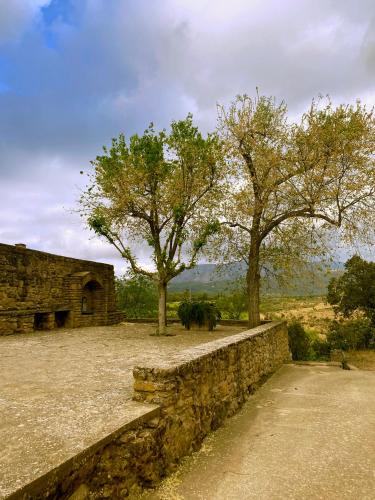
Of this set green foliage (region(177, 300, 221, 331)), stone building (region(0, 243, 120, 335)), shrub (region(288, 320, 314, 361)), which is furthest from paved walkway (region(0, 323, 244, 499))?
shrub (region(288, 320, 314, 361))

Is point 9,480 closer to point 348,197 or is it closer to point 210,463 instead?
point 210,463

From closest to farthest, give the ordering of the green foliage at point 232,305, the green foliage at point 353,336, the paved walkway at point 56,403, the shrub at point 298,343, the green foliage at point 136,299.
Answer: the paved walkway at point 56,403
the shrub at point 298,343
the green foliage at point 353,336
the green foliage at point 232,305
the green foliage at point 136,299

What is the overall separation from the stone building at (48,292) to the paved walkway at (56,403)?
3.85 meters

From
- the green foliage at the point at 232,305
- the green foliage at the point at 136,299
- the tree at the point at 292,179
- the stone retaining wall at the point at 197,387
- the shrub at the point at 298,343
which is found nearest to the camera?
the stone retaining wall at the point at 197,387

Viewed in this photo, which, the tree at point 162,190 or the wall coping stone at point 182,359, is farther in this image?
the tree at point 162,190

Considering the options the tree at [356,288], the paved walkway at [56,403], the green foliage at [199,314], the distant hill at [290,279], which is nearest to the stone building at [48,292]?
the paved walkway at [56,403]

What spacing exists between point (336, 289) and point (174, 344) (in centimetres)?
1503

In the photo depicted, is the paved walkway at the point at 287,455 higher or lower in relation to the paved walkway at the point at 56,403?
lower

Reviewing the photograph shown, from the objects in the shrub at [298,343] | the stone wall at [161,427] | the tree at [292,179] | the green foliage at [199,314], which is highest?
the tree at [292,179]

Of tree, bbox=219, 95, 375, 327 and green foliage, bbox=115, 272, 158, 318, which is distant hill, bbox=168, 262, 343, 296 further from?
green foliage, bbox=115, 272, 158, 318

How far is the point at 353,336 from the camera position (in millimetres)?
19547

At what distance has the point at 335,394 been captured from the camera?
772 centimetres

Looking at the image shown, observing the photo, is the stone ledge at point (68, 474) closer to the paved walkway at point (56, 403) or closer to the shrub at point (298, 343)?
the paved walkway at point (56, 403)

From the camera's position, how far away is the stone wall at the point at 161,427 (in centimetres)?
270
